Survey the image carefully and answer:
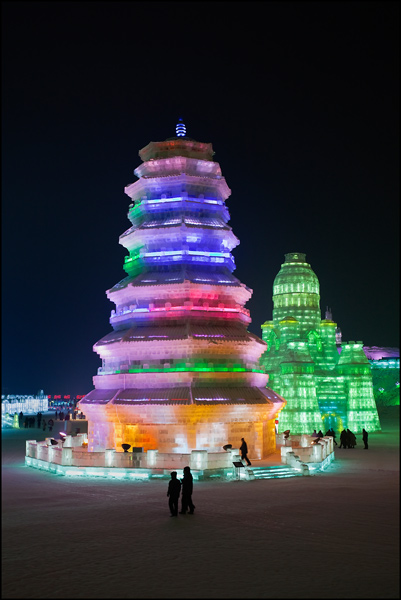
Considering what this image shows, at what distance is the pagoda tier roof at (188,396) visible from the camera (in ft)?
96.8

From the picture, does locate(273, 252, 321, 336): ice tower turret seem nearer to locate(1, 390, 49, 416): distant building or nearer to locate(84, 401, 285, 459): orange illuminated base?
locate(84, 401, 285, 459): orange illuminated base

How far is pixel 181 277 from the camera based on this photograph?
109ft

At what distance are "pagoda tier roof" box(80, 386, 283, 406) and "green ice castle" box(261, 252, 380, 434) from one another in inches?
937

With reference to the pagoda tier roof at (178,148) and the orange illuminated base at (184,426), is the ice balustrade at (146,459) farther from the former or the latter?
the pagoda tier roof at (178,148)

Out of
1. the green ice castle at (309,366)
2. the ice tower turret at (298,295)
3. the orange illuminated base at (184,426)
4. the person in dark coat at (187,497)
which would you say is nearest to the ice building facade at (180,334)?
the orange illuminated base at (184,426)

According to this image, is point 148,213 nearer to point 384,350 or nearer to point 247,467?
point 247,467

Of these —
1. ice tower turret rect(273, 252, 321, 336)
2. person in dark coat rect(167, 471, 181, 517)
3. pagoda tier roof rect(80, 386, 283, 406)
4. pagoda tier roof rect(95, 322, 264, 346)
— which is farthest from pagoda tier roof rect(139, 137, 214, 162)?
ice tower turret rect(273, 252, 321, 336)

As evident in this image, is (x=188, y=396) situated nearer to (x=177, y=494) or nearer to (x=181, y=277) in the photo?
(x=181, y=277)

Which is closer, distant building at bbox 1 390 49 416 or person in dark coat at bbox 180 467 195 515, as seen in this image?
person in dark coat at bbox 180 467 195 515

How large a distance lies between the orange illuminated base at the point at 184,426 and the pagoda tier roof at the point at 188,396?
223 millimetres

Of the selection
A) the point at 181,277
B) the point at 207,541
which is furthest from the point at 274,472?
the point at 207,541

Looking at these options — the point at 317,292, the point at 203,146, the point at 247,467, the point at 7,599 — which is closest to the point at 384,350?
the point at 317,292

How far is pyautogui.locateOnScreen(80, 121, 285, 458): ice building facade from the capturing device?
98.7 ft

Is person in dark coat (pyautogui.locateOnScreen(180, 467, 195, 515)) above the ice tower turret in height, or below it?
below
